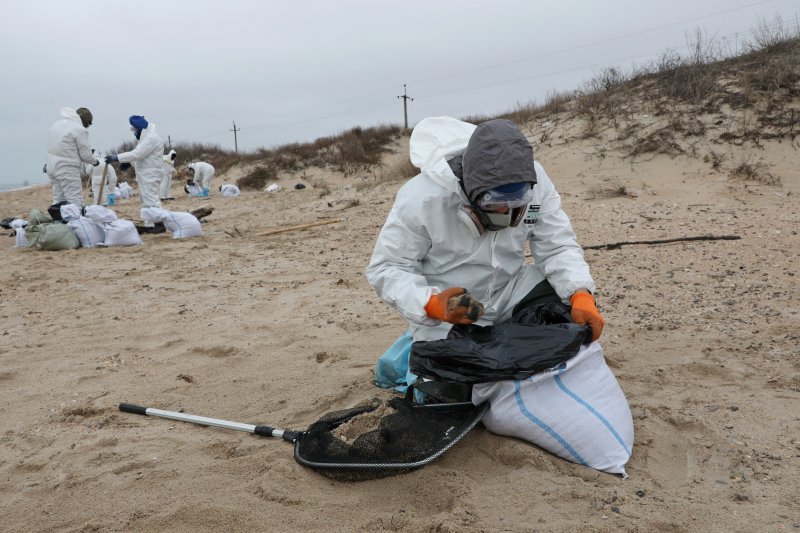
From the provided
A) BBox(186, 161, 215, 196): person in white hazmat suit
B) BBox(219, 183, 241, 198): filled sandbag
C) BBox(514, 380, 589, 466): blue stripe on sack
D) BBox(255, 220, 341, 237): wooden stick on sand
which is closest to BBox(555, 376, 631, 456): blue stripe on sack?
BBox(514, 380, 589, 466): blue stripe on sack

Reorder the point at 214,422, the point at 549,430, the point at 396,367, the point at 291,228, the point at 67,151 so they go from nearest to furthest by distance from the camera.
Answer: the point at 549,430
the point at 214,422
the point at 396,367
the point at 67,151
the point at 291,228

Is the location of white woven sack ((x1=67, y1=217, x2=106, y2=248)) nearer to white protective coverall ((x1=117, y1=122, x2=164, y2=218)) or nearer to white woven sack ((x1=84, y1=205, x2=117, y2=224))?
white woven sack ((x1=84, y1=205, x2=117, y2=224))

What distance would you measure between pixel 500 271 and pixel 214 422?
1.24m

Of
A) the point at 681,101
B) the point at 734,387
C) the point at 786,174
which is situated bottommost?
the point at 734,387

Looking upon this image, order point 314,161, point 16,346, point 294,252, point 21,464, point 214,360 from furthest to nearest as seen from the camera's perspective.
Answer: point 314,161 → point 294,252 → point 16,346 → point 214,360 → point 21,464

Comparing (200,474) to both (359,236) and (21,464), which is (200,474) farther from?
(359,236)

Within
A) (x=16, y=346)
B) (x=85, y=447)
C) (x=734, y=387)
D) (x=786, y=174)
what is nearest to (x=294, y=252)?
(x=16, y=346)

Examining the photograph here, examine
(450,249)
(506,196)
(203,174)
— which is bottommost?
(450,249)

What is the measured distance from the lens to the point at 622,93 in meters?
9.05

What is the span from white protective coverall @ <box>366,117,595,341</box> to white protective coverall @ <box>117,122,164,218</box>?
6.50 meters

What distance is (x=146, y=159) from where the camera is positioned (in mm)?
8164

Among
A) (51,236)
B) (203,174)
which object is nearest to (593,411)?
(51,236)

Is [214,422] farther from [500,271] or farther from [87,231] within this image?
[87,231]

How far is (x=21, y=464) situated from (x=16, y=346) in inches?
62.1
